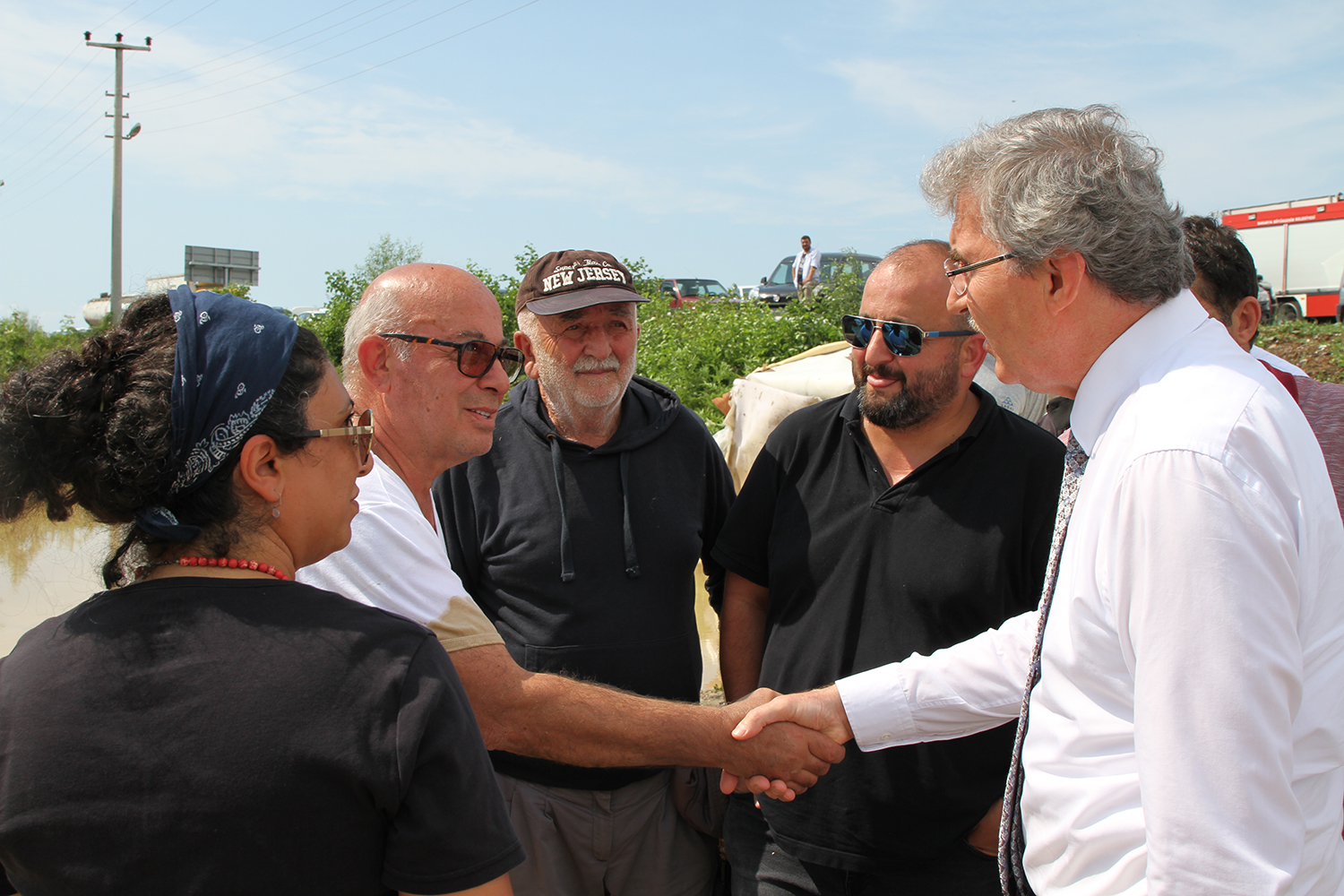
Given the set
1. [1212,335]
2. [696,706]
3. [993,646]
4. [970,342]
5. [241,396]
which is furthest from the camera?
[970,342]

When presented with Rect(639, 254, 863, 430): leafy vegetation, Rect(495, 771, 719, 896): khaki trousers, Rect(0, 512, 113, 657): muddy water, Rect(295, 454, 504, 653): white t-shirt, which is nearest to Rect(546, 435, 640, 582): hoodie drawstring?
Rect(495, 771, 719, 896): khaki trousers

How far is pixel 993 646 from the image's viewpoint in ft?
7.61

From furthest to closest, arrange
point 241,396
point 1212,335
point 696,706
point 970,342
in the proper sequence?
point 970,342, point 696,706, point 1212,335, point 241,396

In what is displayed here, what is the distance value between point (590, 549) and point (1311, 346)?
15.1 metres

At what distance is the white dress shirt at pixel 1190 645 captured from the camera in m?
1.23

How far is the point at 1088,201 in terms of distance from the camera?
1.63 m

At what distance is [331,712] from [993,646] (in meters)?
1.71

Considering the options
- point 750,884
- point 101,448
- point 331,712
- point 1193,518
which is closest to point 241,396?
point 101,448

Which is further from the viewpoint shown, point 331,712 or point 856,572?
point 856,572

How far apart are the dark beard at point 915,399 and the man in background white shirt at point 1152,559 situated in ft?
2.52

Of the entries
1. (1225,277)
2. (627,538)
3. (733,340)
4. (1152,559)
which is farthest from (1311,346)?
(1152,559)

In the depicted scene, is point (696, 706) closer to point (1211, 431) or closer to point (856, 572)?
point (856, 572)

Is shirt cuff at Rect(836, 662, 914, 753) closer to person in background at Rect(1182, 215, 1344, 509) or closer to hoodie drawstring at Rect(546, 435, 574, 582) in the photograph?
hoodie drawstring at Rect(546, 435, 574, 582)

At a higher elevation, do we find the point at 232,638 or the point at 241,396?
the point at 241,396
